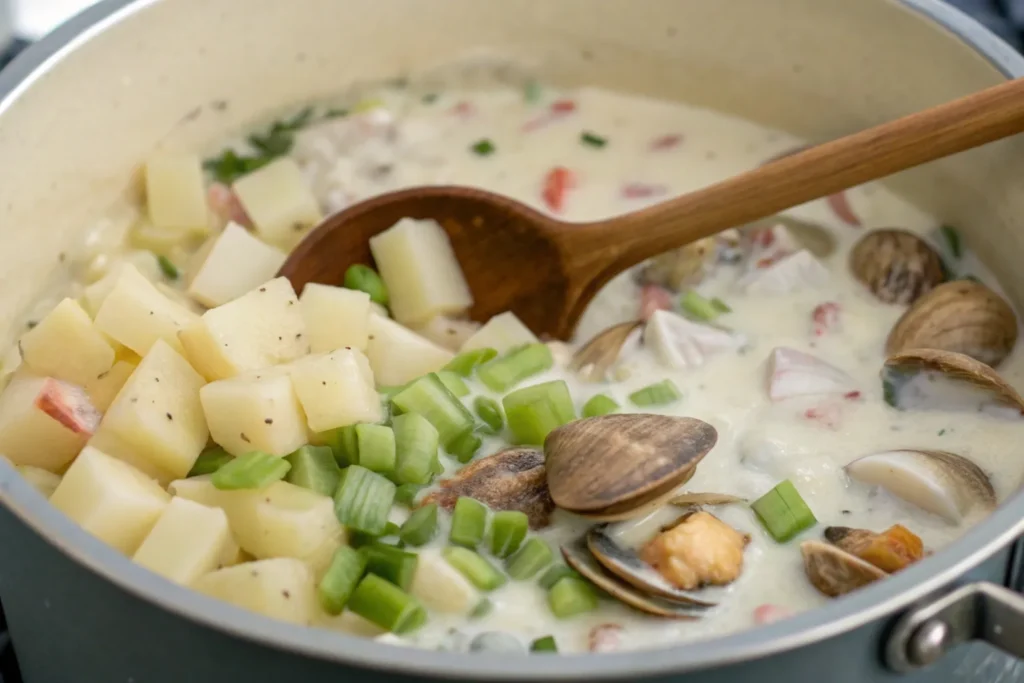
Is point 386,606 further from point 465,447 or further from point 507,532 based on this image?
point 465,447

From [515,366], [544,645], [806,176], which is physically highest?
[806,176]

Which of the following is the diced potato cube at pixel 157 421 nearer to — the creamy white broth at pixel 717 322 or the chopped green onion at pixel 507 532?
the creamy white broth at pixel 717 322

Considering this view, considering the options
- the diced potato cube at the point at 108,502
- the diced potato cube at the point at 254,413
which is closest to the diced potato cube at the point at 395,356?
the diced potato cube at the point at 254,413

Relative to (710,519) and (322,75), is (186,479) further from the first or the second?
(322,75)

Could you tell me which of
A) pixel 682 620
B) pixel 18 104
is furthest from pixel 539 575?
pixel 18 104

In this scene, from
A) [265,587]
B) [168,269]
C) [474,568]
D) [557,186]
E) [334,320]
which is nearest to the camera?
[265,587]

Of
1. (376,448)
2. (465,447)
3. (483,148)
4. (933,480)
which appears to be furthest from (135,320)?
(933,480)
